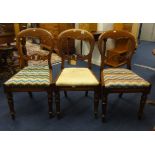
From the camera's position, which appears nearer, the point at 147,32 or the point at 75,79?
the point at 75,79

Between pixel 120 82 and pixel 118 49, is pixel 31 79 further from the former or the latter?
pixel 118 49

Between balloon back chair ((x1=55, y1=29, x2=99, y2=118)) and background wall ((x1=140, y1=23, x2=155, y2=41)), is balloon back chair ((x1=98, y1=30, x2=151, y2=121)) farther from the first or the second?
background wall ((x1=140, y1=23, x2=155, y2=41))

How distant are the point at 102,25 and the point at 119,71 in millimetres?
1437

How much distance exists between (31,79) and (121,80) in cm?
87

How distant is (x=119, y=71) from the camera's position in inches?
72.1

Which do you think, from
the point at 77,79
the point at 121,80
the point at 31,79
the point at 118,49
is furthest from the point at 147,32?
the point at 31,79

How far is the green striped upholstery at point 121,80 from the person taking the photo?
1566mm

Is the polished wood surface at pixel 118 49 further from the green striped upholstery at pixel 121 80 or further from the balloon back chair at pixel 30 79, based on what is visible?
the balloon back chair at pixel 30 79

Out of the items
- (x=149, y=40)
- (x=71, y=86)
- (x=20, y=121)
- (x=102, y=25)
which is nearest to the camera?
(x=71, y=86)

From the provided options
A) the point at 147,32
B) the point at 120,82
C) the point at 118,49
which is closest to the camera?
the point at 120,82

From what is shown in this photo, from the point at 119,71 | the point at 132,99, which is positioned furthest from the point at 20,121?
the point at 132,99

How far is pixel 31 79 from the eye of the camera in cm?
164
